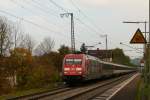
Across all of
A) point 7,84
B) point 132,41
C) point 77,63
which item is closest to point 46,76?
point 7,84

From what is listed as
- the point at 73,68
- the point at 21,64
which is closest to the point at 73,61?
the point at 73,68

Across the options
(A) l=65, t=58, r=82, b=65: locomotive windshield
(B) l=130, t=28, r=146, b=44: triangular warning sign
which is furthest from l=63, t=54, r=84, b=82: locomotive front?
(B) l=130, t=28, r=146, b=44: triangular warning sign

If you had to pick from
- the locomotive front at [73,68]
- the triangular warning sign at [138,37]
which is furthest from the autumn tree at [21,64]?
the triangular warning sign at [138,37]

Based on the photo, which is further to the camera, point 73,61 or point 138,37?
point 73,61

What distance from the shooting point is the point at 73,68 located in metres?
44.3

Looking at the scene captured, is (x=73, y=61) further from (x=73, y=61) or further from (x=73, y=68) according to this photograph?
(x=73, y=68)

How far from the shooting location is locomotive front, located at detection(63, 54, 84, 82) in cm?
4366

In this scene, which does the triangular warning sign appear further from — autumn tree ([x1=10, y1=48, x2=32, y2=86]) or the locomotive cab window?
autumn tree ([x1=10, y1=48, x2=32, y2=86])

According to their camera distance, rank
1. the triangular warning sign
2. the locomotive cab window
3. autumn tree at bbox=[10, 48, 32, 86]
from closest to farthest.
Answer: the triangular warning sign → the locomotive cab window → autumn tree at bbox=[10, 48, 32, 86]

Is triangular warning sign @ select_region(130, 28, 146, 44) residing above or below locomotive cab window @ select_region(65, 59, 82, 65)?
above

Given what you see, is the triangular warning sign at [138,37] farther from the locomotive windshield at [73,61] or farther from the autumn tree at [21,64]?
the autumn tree at [21,64]

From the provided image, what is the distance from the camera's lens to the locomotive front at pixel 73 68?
143 ft

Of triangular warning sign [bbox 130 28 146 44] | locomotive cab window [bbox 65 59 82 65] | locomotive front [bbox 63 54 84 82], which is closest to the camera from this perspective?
triangular warning sign [bbox 130 28 146 44]

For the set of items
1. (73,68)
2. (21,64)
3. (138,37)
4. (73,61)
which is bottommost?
(73,68)
